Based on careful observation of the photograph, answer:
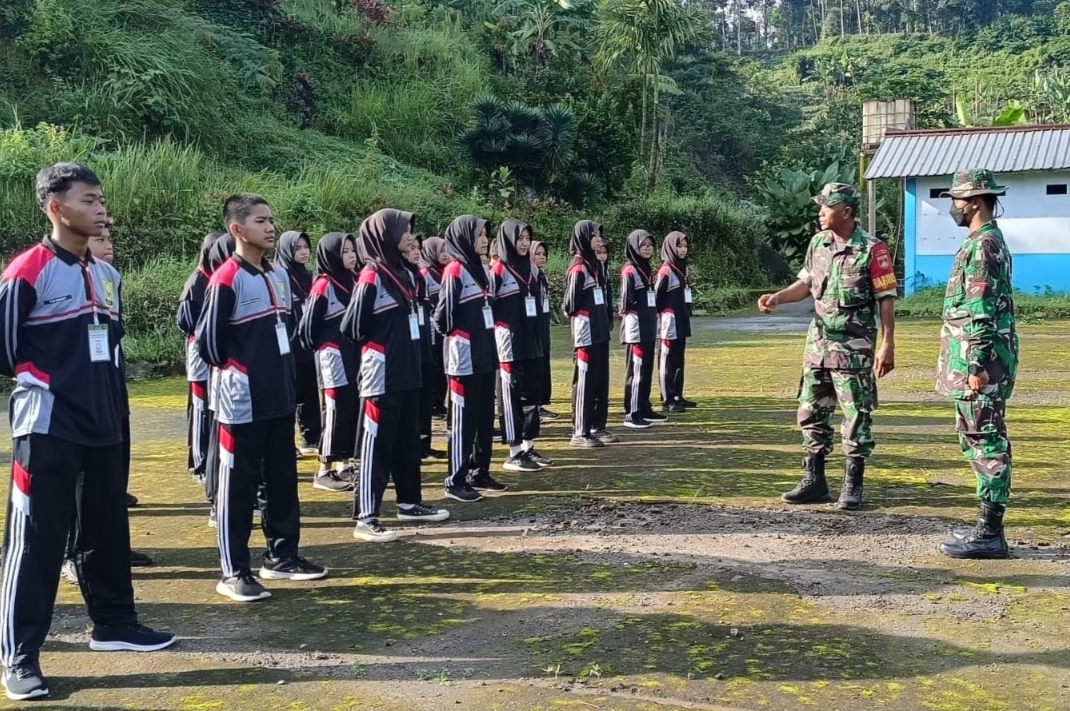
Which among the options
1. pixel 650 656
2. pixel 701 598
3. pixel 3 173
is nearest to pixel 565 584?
pixel 701 598

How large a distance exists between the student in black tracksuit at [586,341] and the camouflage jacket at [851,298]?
2637 mm

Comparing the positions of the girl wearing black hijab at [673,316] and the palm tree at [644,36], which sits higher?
the palm tree at [644,36]

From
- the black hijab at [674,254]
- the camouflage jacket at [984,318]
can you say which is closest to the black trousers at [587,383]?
the black hijab at [674,254]

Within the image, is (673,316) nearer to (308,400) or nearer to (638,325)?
(638,325)

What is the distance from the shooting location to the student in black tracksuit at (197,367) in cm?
665

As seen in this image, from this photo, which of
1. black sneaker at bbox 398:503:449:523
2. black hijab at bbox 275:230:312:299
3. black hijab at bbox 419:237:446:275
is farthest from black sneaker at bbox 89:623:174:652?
black hijab at bbox 419:237:446:275

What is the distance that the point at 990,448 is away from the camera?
5.21 meters

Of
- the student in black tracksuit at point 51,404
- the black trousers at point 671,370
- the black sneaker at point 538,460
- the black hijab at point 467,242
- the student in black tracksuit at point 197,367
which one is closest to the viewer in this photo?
the student in black tracksuit at point 51,404

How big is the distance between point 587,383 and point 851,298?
2.88m

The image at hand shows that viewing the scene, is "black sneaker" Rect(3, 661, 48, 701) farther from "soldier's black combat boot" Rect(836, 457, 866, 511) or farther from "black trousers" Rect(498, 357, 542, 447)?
"soldier's black combat boot" Rect(836, 457, 866, 511)

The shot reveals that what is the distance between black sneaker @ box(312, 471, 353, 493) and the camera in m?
7.23

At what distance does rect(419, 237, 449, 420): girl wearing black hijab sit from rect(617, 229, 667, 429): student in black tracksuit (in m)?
1.65

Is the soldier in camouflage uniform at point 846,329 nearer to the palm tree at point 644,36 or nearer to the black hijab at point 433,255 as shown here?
the black hijab at point 433,255

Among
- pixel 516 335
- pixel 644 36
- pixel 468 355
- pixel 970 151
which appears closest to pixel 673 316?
pixel 516 335
